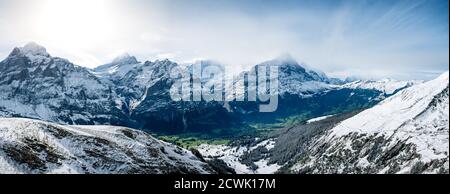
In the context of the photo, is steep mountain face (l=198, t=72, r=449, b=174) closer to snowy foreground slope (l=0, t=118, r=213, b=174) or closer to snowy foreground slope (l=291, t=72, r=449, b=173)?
snowy foreground slope (l=291, t=72, r=449, b=173)

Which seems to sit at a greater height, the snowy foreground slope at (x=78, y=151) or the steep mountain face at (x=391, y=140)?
the snowy foreground slope at (x=78, y=151)

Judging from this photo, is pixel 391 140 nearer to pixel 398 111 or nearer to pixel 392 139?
pixel 392 139

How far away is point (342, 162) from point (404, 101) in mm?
51094

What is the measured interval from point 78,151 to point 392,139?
4633 inches

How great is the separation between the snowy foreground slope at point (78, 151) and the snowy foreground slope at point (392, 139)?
207ft

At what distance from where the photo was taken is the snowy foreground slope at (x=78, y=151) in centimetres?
3409

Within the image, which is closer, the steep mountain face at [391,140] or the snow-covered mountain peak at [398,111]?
the steep mountain face at [391,140]

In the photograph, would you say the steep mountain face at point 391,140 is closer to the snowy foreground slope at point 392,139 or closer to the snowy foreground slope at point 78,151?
the snowy foreground slope at point 392,139

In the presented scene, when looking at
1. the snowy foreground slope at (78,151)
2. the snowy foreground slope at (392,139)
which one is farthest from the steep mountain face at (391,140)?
the snowy foreground slope at (78,151)

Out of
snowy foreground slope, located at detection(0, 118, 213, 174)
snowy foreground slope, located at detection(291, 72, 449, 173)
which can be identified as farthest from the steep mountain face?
snowy foreground slope, located at detection(0, 118, 213, 174)

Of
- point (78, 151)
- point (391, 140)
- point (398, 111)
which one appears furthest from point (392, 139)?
point (78, 151)

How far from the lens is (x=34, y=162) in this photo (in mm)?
33719

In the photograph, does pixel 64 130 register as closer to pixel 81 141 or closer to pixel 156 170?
pixel 81 141

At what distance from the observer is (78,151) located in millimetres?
42156
